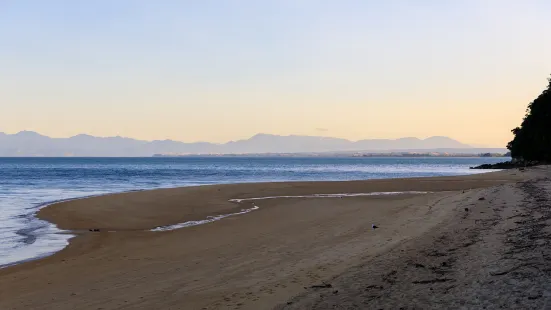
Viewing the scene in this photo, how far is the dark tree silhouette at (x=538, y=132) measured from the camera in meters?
67.2

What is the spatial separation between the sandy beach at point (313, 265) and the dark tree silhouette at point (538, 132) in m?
56.5

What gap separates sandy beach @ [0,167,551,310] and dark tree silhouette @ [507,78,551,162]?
56490 millimetres

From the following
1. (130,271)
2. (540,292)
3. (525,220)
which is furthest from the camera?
(525,220)

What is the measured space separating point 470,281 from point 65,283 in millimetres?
7338

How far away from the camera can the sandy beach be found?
23.0ft

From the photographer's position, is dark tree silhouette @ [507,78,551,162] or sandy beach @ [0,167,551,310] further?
dark tree silhouette @ [507,78,551,162]

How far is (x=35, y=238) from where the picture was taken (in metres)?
15.9

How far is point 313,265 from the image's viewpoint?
9.95 m

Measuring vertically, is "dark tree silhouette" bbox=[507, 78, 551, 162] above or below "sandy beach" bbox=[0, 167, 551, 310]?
above

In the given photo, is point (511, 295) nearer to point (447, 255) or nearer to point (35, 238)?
point (447, 255)

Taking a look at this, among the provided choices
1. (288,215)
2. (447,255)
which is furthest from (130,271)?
(288,215)

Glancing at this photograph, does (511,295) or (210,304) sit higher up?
(511,295)

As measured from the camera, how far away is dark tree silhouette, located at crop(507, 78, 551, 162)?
2645 inches

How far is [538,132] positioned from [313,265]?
234 feet
